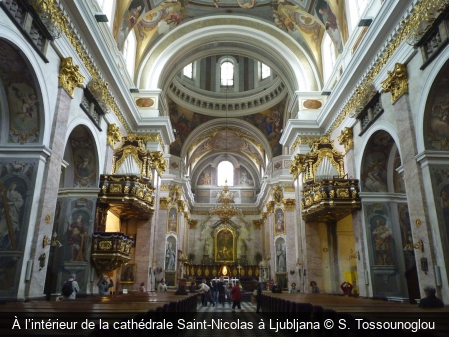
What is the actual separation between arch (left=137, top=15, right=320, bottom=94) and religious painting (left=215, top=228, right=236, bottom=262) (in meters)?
16.0

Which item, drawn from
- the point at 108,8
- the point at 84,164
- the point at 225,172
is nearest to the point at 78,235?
the point at 84,164

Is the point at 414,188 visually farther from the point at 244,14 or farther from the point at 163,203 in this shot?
the point at 163,203

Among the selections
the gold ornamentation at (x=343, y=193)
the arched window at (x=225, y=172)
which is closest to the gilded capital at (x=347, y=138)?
the gold ornamentation at (x=343, y=193)

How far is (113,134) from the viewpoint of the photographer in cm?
1176

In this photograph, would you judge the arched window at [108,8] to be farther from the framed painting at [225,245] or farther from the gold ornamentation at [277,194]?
the framed painting at [225,245]

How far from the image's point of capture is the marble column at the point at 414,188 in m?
6.90

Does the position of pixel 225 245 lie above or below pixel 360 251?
above

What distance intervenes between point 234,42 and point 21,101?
11047 mm

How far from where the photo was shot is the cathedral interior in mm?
7047

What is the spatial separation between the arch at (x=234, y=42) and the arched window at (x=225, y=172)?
51.7ft

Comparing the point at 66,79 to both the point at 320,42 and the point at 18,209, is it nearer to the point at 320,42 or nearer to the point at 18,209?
the point at 18,209

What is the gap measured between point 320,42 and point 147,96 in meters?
7.30

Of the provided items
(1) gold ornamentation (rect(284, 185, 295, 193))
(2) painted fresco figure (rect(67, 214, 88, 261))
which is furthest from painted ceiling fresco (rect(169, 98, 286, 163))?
(2) painted fresco figure (rect(67, 214, 88, 261))

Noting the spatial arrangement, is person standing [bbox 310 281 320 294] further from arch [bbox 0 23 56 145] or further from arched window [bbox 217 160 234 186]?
arched window [bbox 217 160 234 186]
